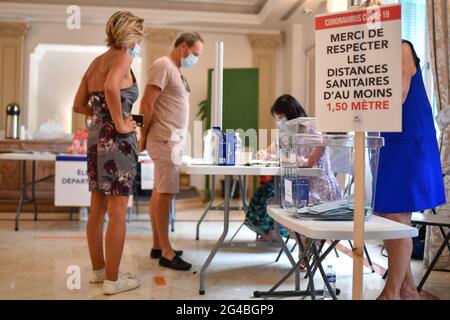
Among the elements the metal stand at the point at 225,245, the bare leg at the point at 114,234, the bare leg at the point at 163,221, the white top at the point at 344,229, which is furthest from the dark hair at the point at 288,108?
the white top at the point at 344,229

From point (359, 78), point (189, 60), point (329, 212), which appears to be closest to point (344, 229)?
point (329, 212)

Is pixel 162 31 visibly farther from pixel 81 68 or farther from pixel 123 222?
pixel 123 222

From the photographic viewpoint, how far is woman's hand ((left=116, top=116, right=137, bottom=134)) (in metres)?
2.24

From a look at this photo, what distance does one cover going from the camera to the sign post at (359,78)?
1.35 metres

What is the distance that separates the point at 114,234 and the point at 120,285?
0.83 ft

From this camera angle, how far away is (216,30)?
727 centimetres

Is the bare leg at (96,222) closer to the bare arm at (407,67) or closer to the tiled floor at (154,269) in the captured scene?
the tiled floor at (154,269)

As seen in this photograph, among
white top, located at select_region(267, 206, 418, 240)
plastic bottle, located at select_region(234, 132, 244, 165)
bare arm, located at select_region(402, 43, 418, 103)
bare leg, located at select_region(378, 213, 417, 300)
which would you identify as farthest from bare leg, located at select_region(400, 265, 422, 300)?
plastic bottle, located at select_region(234, 132, 244, 165)

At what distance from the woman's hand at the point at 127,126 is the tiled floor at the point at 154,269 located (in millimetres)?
786

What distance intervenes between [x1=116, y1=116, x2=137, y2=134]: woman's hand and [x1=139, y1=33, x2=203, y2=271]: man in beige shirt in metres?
0.51

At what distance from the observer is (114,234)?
2299 mm
